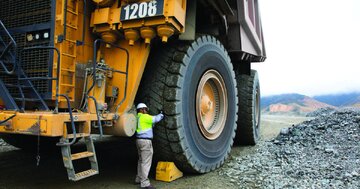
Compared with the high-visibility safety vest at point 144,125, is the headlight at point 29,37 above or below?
above

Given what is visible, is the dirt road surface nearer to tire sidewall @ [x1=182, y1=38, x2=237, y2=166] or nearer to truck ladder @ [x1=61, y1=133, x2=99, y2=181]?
tire sidewall @ [x1=182, y1=38, x2=237, y2=166]

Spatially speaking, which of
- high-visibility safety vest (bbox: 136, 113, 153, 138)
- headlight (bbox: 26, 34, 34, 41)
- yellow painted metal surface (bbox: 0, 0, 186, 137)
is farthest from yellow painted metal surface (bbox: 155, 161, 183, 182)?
headlight (bbox: 26, 34, 34, 41)

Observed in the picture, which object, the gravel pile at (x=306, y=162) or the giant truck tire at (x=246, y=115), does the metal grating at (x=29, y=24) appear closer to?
the gravel pile at (x=306, y=162)

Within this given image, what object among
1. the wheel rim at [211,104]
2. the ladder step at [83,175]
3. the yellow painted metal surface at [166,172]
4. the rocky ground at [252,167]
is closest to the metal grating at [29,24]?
the ladder step at [83,175]

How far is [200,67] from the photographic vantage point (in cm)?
451

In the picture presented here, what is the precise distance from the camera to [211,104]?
4.97 metres

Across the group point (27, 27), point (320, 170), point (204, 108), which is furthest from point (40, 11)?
point (320, 170)

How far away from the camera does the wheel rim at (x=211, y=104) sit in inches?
180

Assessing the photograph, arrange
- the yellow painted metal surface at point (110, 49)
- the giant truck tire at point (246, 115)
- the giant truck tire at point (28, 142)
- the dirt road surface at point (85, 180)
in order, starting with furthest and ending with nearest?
the giant truck tire at point (246, 115), the giant truck tire at point (28, 142), the dirt road surface at point (85, 180), the yellow painted metal surface at point (110, 49)

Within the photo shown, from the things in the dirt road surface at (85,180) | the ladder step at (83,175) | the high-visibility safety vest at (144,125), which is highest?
the high-visibility safety vest at (144,125)

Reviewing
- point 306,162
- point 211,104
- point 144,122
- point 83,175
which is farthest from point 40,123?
point 306,162

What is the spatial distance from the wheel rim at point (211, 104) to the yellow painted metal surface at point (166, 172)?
670mm

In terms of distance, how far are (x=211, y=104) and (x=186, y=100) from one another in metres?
0.86

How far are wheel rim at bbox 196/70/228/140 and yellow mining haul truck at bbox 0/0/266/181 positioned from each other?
0.03 meters
